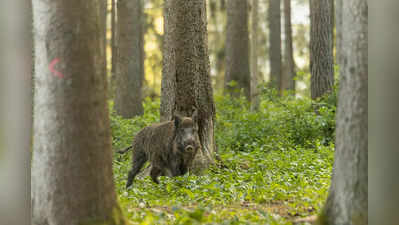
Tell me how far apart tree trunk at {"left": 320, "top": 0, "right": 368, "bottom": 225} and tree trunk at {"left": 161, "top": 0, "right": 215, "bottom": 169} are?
517 centimetres

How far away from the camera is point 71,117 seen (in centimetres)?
601

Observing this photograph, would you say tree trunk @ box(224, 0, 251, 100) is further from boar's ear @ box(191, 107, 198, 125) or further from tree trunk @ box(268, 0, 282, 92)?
boar's ear @ box(191, 107, 198, 125)

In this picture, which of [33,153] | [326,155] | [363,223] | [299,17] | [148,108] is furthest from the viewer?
[299,17]

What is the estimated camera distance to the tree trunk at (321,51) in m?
16.6

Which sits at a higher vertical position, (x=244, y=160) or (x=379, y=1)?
(x=379, y=1)

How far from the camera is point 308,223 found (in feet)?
21.3

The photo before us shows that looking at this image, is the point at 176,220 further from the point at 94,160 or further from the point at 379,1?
the point at 379,1

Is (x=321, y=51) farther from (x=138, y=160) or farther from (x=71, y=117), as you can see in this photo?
(x=71, y=117)

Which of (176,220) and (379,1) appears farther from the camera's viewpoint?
(176,220)

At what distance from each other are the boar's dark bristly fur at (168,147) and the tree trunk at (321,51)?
7.72 metres

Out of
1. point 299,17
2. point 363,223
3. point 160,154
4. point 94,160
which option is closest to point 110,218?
point 94,160

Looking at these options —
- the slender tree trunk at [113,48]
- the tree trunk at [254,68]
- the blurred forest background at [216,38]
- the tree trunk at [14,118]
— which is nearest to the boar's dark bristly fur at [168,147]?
the tree trunk at [14,118]

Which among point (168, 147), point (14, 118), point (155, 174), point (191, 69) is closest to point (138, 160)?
point (155, 174)

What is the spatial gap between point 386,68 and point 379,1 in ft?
2.77
